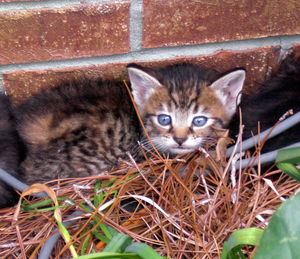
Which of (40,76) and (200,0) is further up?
(200,0)

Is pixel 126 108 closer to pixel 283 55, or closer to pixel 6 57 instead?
pixel 6 57

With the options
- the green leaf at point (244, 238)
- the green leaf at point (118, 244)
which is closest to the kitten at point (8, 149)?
the green leaf at point (118, 244)

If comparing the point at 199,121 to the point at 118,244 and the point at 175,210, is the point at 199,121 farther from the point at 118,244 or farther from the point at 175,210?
the point at 118,244

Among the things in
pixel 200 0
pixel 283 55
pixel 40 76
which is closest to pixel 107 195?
pixel 40 76

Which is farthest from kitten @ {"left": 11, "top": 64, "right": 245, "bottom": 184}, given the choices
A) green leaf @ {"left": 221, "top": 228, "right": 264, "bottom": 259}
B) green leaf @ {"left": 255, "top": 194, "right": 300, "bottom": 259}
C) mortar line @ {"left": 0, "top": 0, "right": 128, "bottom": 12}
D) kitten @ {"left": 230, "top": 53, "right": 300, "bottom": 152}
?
green leaf @ {"left": 255, "top": 194, "right": 300, "bottom": 259}

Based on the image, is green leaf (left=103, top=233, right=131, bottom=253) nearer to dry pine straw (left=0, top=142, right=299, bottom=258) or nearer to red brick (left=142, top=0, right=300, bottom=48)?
dry pine straw (left=0, top=142, right=299, bottom=258)

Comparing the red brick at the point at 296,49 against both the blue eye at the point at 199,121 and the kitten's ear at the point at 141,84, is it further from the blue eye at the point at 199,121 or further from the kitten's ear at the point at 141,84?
the kitten's ear at the point at 141,84
